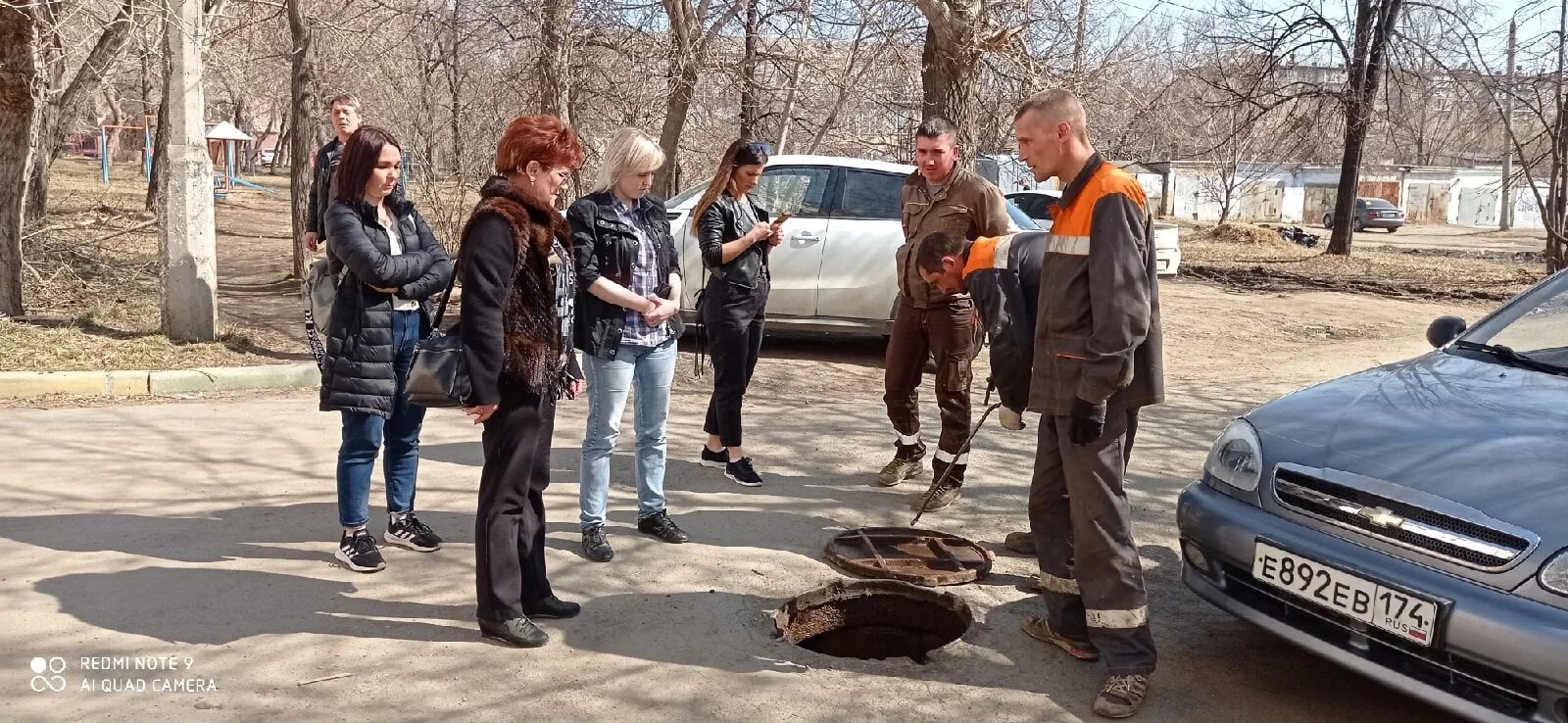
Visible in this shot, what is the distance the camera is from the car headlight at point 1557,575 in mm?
2898

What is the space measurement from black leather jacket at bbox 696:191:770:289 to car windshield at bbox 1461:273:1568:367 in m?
2.99

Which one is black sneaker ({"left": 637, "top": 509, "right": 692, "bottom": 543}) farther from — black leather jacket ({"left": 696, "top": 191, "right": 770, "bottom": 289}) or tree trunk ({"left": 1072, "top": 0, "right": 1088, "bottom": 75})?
tree trunk ({"left": 1072, "top": 0, "right": 1088, "bottom": 75})

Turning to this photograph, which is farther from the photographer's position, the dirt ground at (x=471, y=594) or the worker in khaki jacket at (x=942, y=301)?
the worker in khaki jacket at (x=942, y=301)

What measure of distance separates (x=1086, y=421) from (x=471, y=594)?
2288 mm

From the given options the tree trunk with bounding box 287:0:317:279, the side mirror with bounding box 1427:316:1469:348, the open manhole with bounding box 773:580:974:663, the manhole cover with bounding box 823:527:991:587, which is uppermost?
the tree trunk with bounding box 287:0:317:279

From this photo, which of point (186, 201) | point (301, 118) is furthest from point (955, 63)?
point (301, 118)

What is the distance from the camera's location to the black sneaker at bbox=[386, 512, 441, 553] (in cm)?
471

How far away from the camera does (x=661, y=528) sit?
16.1 feet

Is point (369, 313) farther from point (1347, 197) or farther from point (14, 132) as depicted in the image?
point (1347, 197)

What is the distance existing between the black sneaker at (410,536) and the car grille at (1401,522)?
317 cm

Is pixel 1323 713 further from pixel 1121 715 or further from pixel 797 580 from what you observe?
pixel 797 580

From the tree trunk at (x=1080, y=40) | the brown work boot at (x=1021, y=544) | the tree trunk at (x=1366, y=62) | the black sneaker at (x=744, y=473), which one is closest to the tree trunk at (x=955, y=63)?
the tree trunk at (x=1080, y=40)

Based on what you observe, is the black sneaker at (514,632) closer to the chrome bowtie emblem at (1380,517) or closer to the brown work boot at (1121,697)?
the brown work boot at (1121,697)

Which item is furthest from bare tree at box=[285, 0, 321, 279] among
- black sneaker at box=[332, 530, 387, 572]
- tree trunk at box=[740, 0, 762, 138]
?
black sneaker at box=[332, 530, 387, 572]
